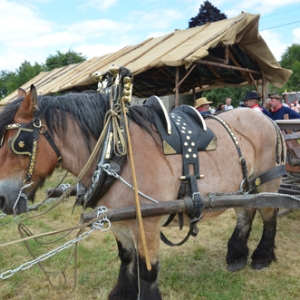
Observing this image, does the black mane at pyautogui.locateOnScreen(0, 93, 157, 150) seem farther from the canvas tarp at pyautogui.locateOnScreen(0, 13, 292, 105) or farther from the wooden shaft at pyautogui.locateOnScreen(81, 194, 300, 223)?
the canvas tarp at pyautogui.locateOnScreen(0, 13, 292, 105)

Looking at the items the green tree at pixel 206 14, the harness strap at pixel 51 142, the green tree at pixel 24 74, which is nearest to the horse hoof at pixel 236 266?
the harness strap at pixel 51 142

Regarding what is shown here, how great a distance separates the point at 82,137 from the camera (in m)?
1.85

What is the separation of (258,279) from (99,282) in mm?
1402

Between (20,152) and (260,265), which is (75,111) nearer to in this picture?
(20,152)

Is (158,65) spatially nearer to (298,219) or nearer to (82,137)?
(298,219)

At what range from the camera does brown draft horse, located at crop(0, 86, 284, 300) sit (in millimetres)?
1664

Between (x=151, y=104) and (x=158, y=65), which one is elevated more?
(x=158, y=65)

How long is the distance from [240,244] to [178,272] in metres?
0.64

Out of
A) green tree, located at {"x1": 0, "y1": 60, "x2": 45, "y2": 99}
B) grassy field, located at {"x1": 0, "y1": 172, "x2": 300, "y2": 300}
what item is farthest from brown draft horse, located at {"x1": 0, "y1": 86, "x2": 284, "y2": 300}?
green tree, located at {"x1": 0, "y1": 60, "x2": 45, "y2": 99}

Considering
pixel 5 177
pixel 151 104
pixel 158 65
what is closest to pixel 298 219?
pixel 151 104

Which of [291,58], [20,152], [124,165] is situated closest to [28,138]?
[20,152]

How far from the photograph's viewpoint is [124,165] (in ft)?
6.15

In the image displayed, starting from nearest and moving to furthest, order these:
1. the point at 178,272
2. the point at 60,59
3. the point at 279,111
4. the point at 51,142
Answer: the point at 51,142
the point at 178,272
the point at 279,111
the point at 60,59

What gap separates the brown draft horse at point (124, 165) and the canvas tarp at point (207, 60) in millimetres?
3118
